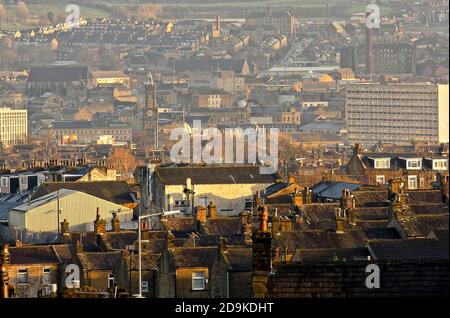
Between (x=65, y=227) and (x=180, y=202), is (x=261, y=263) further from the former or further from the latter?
(x=180, y=202)

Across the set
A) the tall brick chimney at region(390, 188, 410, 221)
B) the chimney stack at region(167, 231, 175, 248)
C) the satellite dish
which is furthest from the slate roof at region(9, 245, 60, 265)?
Answer: the satellite dish

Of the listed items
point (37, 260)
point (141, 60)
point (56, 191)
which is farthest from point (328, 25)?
point (37, 260)

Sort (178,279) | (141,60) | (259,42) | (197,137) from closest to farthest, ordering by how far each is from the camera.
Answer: (178,279)
(197,137)
(141,60)
(259,42)

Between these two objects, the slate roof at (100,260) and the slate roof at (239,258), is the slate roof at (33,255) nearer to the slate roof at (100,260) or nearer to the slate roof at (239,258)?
the slate roof at (100,260)

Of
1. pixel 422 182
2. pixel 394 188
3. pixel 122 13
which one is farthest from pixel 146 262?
pixel 122 13
